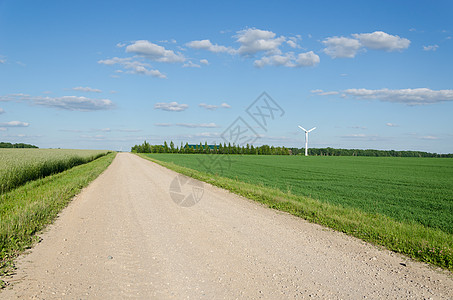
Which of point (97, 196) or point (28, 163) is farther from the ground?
point (28, 163)

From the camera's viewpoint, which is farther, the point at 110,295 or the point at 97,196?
the point at 97,196

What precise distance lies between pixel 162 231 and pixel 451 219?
9.66 meters

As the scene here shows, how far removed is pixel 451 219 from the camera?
9742 millimetres

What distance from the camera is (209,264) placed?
504 cm

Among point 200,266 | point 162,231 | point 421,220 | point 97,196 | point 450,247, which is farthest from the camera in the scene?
point 97,196

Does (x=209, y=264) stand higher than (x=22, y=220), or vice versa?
(x=22, y=220)

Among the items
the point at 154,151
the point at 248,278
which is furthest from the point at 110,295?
the point at 154,151

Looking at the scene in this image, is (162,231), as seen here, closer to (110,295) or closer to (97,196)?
(110,295)

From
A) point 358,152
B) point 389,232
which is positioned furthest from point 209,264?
point 358,152

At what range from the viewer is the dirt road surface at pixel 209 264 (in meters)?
4.12

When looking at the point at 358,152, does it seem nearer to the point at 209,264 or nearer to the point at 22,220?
the point at 209,264

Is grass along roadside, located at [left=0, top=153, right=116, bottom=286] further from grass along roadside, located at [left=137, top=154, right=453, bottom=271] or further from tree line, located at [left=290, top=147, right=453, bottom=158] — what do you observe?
tree line, located at [left=290, top=147, right=453, bottom=158]

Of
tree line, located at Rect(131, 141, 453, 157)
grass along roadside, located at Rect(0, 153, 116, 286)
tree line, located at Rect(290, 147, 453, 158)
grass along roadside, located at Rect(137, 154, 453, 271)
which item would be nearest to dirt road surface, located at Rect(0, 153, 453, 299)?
grass along roadside, located at Rect(0, 153, 116, 286)

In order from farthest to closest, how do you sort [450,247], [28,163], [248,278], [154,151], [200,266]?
1. [154,151]
2. [28,163]
3. [450,247]
4. [200,266]
5. [248,278]
